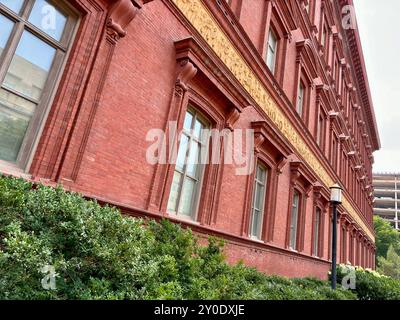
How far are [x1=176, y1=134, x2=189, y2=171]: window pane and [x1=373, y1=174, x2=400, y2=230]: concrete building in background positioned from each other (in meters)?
113

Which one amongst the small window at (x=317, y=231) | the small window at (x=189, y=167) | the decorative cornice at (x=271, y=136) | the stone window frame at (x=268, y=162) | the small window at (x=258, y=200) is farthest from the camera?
the small window at (x=317, y=231)

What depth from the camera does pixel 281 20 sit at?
37.4ft

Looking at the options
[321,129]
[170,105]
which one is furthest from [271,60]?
[321,129]

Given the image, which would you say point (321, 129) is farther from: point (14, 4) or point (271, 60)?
point (14, 4)

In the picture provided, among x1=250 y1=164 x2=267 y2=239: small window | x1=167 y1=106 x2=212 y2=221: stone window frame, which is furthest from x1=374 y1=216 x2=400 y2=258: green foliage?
x1=167 y1=106 x2=212 y2=221: stone window frame

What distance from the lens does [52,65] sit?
173 inches

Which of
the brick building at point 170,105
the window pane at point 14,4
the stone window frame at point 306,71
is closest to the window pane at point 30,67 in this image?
the brick building at point 170,105

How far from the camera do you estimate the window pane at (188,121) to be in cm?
681

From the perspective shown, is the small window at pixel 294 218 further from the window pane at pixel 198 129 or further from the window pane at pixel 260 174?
the window pane at pixel 198 129

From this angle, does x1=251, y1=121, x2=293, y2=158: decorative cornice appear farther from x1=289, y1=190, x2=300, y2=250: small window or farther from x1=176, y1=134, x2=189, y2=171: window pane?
x1=289, y1=190, x2=300, y2=250: small window

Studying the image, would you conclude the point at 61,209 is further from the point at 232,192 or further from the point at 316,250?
the point at 316,250

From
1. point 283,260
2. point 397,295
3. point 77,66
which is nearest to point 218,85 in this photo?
point 77,66

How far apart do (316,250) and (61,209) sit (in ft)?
48.9

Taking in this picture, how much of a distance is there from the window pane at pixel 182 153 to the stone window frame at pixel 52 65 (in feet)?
9.06
